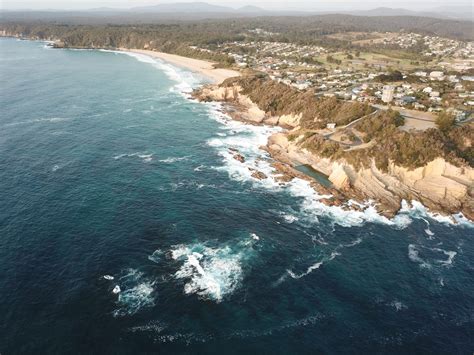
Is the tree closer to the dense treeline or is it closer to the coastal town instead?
the dense treeline

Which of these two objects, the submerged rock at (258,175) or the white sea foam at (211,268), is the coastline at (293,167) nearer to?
the submerged rock at (258,175)

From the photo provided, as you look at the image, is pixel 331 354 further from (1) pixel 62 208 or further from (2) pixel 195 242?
(1) pixel 62 208

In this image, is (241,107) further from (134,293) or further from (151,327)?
(151,327)

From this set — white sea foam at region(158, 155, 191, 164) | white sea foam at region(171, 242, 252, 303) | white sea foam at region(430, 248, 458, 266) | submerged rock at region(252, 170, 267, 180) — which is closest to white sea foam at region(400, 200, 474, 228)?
white sea foam at region(430, 248, 458, 266)

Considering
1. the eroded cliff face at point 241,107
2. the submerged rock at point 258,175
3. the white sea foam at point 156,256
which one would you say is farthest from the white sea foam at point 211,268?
the eroded cliff face at point 241,107

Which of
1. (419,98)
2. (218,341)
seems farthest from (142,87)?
(218,341)

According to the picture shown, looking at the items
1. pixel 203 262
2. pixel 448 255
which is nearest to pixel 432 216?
pixel 448 255

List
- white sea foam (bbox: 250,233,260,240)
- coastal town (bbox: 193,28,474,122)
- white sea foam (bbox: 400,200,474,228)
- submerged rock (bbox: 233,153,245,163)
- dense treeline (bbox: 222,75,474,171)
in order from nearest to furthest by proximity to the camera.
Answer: white sea foam (bbox: 250,233,260,240) < white sea foam (bbox: 400,200,474,228) < dense treeline (bbox: 222,75,474,171) < submerged rock (bbox: 233,153,245,163) < coastal town (bbox: 193,28,474,122)
